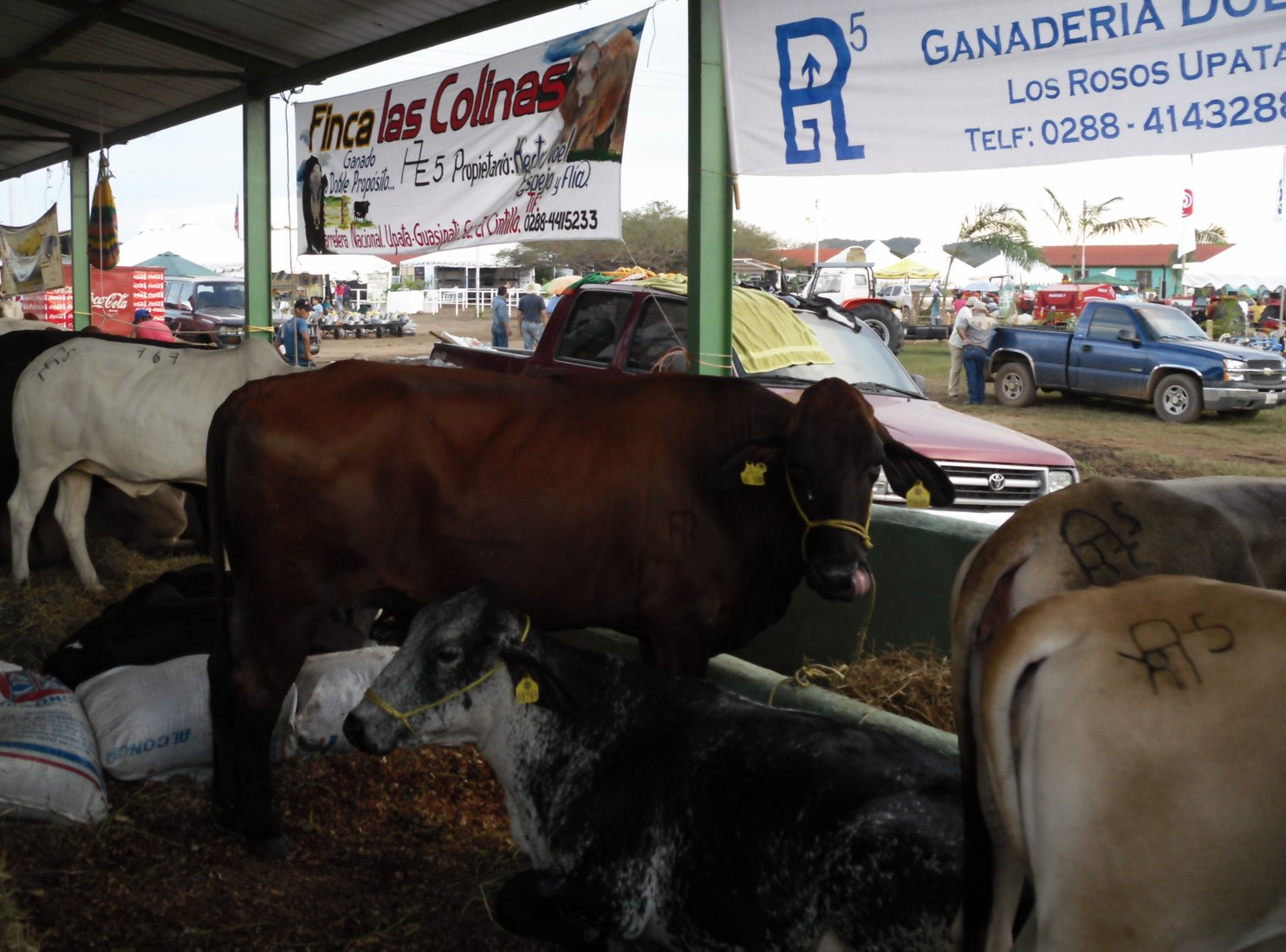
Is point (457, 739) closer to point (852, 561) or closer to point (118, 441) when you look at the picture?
point (852, 561)

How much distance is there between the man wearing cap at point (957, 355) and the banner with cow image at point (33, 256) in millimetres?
14237

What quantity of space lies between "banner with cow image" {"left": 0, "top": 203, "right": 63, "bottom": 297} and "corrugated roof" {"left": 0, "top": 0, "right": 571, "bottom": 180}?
1612 millimetres

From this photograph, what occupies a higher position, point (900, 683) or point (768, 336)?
point (768, 336)

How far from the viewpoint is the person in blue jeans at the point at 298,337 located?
16172mm

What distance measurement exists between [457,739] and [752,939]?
3.42ft

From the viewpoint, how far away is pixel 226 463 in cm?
411

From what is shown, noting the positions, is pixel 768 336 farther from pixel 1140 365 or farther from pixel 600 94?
pixel 1140 365

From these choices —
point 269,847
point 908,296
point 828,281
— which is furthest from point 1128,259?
point 269,847

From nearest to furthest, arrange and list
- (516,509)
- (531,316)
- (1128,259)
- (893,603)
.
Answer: (516,509), (893,603), (531,316), (1128,259)

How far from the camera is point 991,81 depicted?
16.4 ft

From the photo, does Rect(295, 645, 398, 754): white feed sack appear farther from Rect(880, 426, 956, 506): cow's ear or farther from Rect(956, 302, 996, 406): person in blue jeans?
Rect(956, 302, 996, 406): person in blue jeans

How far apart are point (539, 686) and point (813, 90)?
10.6 ft

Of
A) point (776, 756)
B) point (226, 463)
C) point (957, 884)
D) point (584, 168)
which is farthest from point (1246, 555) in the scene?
point (584, 168)

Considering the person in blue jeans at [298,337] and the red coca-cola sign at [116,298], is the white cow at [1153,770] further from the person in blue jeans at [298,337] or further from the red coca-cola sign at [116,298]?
the red coca-cola sign at [116,298]
